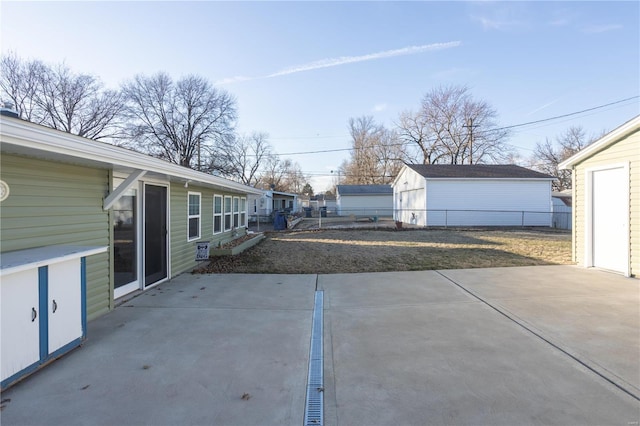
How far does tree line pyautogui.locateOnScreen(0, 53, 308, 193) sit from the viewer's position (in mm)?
23736

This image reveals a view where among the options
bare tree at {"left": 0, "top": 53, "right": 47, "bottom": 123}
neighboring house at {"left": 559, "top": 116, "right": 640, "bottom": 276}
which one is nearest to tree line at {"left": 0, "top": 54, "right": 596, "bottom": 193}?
bare tree at {"left": 0, "top": 53, "right": 47, "bottom": 123}

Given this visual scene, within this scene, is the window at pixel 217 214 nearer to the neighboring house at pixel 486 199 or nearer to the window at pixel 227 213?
the window at pixel 227 213

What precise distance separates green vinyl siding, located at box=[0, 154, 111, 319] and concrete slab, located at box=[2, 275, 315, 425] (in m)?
0.71

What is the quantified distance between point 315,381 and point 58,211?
373 centimetres

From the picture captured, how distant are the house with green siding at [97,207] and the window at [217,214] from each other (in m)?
2.22

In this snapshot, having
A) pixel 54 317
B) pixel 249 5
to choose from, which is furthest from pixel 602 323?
pixel 249 5

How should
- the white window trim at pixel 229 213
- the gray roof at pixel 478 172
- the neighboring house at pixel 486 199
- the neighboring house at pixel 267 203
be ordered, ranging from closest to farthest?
the white window trim at pixel 229 213, the neighboring house at pixel 486 199, the gray roof at pixel 478 172, the neighboring house at pixel 267 203

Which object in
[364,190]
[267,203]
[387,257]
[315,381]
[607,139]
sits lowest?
[315,381]

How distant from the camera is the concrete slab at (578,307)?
9.99 feet

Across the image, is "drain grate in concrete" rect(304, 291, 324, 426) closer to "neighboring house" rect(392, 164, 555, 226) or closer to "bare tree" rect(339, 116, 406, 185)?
"neighboring house" rect(392, 164, 555, 226)

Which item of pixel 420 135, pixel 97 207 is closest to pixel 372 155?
pixel 420 135

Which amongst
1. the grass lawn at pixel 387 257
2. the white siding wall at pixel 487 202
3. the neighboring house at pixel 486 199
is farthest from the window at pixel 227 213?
the white siding wall at pixel 487 202

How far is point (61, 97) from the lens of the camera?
2533cm

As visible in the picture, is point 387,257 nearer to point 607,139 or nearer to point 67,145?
point 607,139
